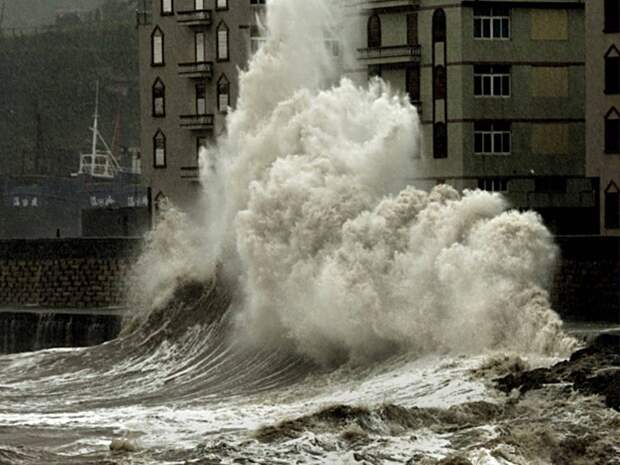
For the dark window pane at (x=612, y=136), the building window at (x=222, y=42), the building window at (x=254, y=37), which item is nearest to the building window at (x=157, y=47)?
the building window at (x=222, y=42)

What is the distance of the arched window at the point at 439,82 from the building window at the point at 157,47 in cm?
1270

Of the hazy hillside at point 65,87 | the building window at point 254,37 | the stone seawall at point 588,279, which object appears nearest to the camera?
the stone seawall at point 588,279

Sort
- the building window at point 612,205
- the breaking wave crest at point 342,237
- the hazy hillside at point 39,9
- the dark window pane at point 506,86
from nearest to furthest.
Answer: the breaking wave crest at point 342,237
the building window at point 612,205
the dark window pane at point 506,86
the hazy hillside at point 39,9

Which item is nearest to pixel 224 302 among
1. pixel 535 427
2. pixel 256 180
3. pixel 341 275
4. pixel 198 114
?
pixel 256 180

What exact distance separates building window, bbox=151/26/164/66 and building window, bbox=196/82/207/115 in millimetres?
1906

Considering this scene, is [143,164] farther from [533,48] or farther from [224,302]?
[224,302]

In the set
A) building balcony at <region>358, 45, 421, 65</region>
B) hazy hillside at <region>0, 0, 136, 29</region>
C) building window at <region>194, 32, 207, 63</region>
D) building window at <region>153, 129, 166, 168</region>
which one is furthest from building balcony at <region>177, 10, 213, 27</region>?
hazy hillside at <region>0, 0, 136, 29</region>

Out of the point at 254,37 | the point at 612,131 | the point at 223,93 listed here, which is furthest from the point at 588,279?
the point at 223,93

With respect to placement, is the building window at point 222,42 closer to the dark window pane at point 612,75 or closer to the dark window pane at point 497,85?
the dark window pane at point 497,85

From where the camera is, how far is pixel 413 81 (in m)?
60.8

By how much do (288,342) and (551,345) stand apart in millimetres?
6647

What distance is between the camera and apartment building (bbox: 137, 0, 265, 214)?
6738cm

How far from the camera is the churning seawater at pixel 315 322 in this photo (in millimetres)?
28422

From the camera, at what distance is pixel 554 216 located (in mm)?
59750
